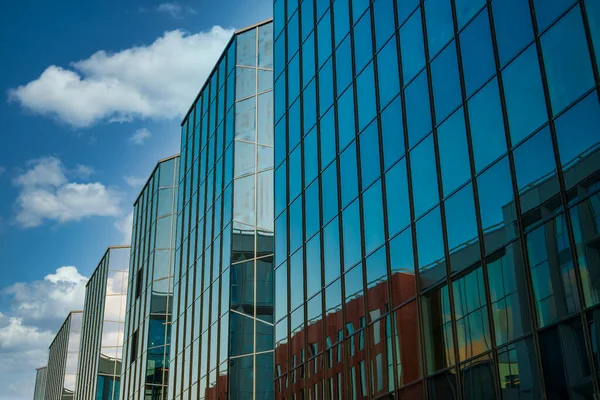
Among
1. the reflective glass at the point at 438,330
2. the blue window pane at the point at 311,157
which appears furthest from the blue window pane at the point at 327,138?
the reflective glass at the point at 438,330

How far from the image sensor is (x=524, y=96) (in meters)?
16.7

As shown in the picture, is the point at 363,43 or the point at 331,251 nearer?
the point at 363,43

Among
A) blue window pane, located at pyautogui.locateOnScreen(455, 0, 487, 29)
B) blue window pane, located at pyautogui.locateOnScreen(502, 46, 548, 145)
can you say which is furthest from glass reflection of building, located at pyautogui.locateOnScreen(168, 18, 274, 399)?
blue window pane, located at pyautogui.locateOnScreen(502, 46, 548, 145)

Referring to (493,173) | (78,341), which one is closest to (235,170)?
(493,173)

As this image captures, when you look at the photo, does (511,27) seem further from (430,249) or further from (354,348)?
(354,348)

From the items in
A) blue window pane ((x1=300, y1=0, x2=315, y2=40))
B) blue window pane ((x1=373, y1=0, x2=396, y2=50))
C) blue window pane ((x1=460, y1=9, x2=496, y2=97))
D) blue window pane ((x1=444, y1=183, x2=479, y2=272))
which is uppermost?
blue window pane ((x1=300, y1=0, x2=315, y2=40))

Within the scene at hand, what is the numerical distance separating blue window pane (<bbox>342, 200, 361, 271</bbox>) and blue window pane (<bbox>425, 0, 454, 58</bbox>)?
6.03m

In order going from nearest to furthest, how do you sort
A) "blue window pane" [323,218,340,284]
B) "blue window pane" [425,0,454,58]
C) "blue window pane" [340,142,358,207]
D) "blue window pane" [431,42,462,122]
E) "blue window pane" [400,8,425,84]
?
"blue window pane" [431,42,462,122] → "blue window pane" [425,0,454,58] → "blue window pane" [400,8,425,84] → "blue window pane" [340,142,358,207] → "blue window pane" [323,218,340,284]

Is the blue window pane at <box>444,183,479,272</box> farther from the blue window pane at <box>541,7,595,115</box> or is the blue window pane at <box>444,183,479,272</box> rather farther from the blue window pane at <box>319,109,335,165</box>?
the blue window pane at <box>319,109,335,165</box>

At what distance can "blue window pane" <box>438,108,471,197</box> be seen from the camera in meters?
18.9

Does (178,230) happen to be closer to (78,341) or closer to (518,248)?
(518,248)

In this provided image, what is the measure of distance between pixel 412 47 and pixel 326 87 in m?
6.84

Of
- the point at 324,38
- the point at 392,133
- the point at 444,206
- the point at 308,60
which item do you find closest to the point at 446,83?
the point at 392,133

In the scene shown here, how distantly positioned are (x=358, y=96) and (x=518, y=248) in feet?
35.9
